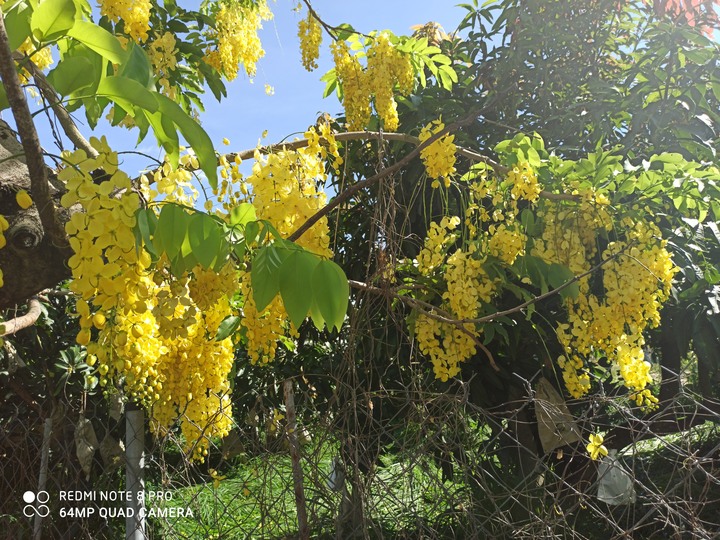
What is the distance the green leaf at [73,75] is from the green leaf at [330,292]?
537 millimetres

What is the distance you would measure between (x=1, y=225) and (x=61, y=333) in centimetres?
297

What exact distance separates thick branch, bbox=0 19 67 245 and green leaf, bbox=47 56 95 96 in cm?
6

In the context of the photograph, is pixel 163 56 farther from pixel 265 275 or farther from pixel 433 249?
pixel 265 275

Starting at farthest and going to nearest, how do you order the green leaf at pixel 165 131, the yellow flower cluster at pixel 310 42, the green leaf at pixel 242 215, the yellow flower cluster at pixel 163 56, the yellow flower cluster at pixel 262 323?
the yellow flower cluster at pixel 310 42, the yellow flower cluster at pixel 163 56, the yellow flower cluster at pixel 262 323, the green leaf at pixel 242 215, the green leaf at pixel 165 131

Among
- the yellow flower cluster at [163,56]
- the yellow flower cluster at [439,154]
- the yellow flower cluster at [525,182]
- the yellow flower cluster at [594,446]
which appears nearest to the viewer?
the yellow flower cluster at [594,446]

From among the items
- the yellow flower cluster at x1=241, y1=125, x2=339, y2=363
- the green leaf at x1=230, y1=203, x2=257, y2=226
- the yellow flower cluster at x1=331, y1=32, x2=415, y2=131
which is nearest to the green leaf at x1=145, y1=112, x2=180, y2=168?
the green leaf at x1=230, y1=203, x2=257, y2=226

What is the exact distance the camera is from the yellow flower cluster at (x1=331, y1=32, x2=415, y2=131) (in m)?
2.80

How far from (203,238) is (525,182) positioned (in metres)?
1.44

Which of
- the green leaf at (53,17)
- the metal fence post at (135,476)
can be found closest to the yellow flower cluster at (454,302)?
the metal fence post at (135,476)

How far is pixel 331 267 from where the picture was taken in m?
1.34

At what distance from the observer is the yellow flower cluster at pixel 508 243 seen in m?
2.43

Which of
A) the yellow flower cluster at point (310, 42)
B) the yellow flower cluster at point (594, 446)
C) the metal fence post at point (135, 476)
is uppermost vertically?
the yellow flower cluster at point (310, 42)

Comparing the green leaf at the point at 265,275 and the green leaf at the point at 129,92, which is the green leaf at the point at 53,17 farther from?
the green leaf at the point at 265,275

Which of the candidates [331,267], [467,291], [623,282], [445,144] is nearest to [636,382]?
[623,282]
